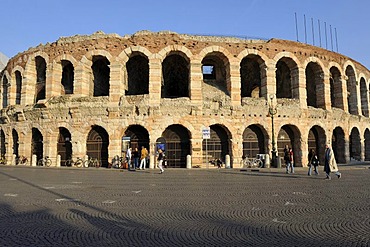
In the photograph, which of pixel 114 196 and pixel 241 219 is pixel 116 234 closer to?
pixel 241 219

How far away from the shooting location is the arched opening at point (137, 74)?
2378 cm

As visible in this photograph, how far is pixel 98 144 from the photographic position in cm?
2088

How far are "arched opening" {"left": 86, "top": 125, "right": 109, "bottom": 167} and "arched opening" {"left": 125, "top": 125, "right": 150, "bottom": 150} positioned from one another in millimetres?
1789

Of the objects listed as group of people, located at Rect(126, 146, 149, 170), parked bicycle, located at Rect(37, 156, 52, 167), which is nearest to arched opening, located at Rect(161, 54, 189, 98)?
group of people, located at Rect(126, 146, 149, 170)

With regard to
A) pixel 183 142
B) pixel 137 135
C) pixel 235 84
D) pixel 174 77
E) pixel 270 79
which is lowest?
pixel 183 142

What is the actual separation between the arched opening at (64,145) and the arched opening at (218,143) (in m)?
10.6

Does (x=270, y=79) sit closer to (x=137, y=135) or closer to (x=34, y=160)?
(x=137, y=135)

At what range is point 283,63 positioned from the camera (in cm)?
2472

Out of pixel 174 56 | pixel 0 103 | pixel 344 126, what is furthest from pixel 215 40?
pixel 0 103

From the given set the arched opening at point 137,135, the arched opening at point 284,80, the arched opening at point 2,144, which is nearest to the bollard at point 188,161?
the arched opening at point 137,135

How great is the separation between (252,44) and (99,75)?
42.9 feet

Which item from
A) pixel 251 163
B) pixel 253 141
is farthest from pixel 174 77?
pixel 251 163

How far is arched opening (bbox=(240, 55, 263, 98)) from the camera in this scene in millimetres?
24448

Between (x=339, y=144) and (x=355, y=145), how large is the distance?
3.28 metres
